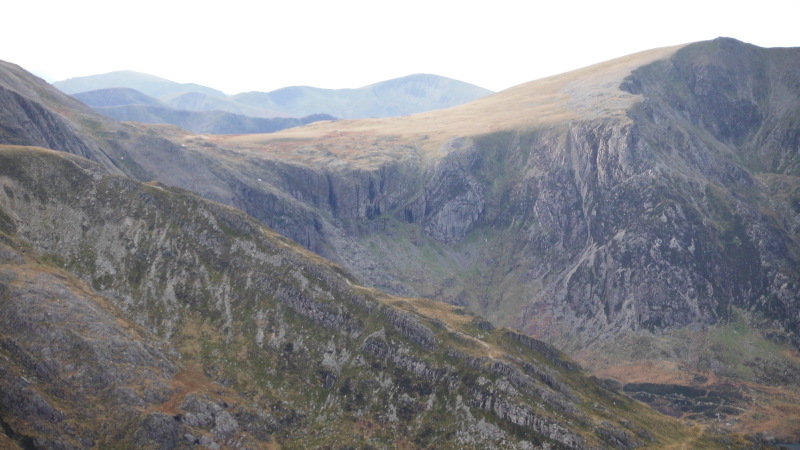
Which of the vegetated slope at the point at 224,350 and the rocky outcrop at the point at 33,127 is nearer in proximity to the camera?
the vegetated slope at the point at 224,350

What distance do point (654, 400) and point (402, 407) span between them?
103 m

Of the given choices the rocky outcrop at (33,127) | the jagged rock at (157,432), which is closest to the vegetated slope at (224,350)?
the jagged rock at (157,432)

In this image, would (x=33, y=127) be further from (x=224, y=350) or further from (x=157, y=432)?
(x=157, y=432)

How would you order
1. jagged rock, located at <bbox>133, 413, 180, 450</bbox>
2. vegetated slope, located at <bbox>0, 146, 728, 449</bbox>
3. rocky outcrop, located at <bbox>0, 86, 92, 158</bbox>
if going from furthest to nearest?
rocky outcrop, located at <bbox>0, 86, 92, 158</bbox> < vegetated slope, located at <bbox>0, 146, 728, 449</bbox> < jagged rock, located at <bbox>133, 413, 180, 450</bbox>

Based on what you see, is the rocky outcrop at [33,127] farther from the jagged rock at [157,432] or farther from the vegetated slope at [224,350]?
the jagged rock at [157,432]

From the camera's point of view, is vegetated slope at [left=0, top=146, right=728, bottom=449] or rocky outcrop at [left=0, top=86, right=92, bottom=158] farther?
rocky outcrop at [left=0, top=86, right=92, bottom=158]

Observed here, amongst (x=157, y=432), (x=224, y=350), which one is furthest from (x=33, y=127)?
(x=157, y=432)

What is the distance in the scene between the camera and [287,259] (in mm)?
148625

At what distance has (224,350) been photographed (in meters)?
129

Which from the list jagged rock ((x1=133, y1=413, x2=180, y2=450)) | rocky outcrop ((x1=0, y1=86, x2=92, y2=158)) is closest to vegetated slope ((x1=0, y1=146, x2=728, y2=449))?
jagged rock ((x1=133, y1=413, x2=180, y2=450))

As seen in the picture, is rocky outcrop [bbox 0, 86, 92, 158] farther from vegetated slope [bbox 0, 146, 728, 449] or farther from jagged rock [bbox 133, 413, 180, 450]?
jagged rock [bbox 133, 413, 180, 450]

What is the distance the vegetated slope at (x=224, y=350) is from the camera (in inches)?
4038

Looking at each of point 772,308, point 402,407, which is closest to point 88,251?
point 402,407

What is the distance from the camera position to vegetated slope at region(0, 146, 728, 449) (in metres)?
103
